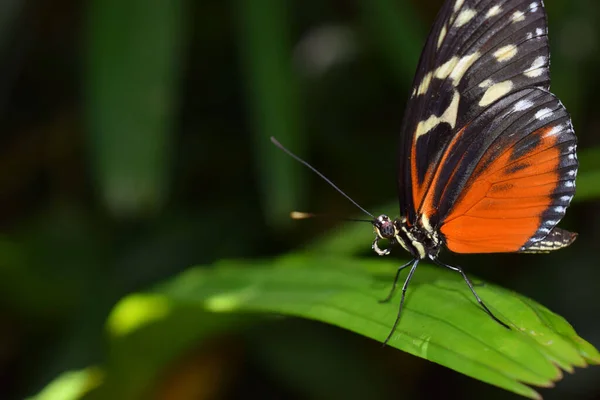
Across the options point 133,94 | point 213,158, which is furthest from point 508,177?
point 213,158

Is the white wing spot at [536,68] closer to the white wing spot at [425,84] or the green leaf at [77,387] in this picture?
the white wing spot at [425,84]

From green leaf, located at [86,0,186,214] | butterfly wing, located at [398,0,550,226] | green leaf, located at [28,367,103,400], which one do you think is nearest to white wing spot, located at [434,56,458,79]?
butterfly wing, located at [398,0,550,226]

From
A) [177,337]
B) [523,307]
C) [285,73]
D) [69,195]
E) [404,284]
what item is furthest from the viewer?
[69,195]

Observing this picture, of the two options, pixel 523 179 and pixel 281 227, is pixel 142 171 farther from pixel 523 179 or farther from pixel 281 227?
pixel 523 179

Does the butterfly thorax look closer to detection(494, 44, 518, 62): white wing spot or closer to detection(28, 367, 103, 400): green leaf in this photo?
detection(494, 44, 518, 62): white wing spot

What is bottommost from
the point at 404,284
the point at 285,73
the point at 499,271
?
the point at 499,271

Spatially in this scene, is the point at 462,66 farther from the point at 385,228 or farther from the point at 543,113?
the point at 385,228

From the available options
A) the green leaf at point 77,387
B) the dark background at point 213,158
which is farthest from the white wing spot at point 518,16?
the green leaf at point 77,387

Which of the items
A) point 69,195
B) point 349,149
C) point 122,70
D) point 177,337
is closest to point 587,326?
point 349,149
